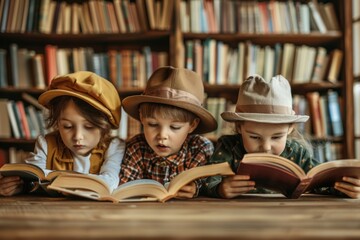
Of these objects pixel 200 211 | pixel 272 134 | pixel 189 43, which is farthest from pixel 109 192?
pixel 189 43

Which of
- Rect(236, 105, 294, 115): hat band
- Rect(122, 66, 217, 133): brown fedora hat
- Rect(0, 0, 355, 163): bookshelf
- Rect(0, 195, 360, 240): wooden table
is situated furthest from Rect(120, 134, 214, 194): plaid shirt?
Rect(0, 0, 355, 163): bookshelf

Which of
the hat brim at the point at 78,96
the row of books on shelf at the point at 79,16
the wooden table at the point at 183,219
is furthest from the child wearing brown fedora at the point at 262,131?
the row of books on shelf at the point at 79,16

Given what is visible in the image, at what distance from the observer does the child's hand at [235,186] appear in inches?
49.2

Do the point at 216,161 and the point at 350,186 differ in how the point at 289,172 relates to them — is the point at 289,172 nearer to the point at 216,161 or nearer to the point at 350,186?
the point at 350,186

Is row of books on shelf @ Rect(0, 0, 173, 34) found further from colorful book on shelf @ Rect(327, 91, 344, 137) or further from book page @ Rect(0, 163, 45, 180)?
book page @ Rect(0, 163, 45, 180)

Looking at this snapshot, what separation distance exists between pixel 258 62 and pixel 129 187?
203cm

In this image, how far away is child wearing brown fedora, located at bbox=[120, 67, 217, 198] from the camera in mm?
1520

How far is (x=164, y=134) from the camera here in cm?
150

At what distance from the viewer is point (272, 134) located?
1435mm

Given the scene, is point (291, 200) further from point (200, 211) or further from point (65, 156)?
point (65, 156)

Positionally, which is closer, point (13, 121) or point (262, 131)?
point (262, 131)

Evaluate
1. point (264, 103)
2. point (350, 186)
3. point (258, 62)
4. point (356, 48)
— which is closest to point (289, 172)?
point (350, 186)

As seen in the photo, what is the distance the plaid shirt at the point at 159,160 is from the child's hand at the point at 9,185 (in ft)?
1.13

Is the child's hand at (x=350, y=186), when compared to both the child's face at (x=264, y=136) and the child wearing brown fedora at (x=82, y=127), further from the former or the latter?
the child wearing brown fedora at (x=82, y=127)
